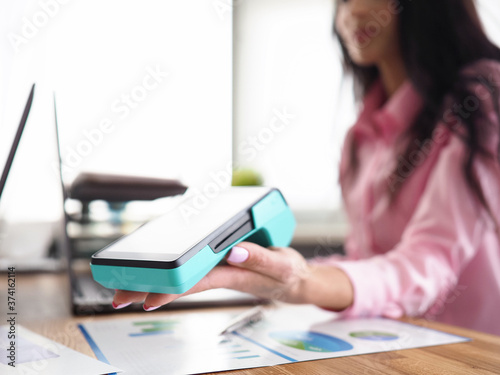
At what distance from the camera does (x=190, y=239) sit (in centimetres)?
39

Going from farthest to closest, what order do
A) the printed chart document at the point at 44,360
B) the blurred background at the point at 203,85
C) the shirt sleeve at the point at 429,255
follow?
the blurred background at the point at 203,85, the shirt sleeve at the point at 429,255, the printed chart document at the point at 44,360

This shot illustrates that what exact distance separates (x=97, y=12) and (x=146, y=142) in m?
0.48

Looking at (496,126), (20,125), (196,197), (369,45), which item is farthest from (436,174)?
(20,125)

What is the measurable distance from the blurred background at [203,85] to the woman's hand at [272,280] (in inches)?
24.0

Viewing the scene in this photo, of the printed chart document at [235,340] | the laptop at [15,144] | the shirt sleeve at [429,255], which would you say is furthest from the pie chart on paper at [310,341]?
the laptop at [15,144]

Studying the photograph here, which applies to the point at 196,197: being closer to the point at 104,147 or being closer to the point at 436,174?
the point at 436,174

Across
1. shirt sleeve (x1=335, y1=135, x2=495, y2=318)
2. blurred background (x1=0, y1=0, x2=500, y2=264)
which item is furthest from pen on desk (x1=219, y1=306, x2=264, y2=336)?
blurred background (x1=0, y1=0, x2=500, y2=264)

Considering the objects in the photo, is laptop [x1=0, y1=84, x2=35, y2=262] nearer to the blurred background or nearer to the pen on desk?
the pen on desk

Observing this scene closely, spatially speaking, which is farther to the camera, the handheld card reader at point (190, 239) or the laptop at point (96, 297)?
the laptop at point (96, 297)

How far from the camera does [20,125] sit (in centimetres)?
41

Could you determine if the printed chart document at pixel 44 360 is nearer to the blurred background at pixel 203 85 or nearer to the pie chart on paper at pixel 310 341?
the pie chart on paper at pixel 310 341

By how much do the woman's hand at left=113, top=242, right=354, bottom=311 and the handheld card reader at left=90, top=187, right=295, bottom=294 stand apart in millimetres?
18

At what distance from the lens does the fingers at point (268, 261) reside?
0.41m

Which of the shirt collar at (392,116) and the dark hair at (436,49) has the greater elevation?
the dark hair at (436,49)
